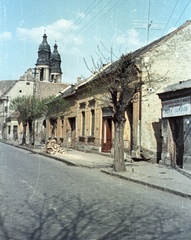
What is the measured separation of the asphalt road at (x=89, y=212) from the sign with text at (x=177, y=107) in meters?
6.30

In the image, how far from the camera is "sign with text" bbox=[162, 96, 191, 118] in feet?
50.6

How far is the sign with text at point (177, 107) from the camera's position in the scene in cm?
1542

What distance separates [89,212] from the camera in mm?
6633

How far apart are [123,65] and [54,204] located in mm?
8124

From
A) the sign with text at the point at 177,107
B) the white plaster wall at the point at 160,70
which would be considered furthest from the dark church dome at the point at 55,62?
the sign with text at the point at 177,107

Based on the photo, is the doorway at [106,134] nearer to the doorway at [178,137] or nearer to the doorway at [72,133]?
the doorway at [72,133]

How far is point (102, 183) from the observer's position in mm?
11234

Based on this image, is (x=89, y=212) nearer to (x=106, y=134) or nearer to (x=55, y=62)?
(x=106, y=134)

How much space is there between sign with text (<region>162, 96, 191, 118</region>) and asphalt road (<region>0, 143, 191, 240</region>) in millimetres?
6303

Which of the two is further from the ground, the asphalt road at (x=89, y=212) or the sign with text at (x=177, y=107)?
the sign with text at (x=177, y=107)

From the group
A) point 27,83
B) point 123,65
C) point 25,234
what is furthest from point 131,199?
point 27,83

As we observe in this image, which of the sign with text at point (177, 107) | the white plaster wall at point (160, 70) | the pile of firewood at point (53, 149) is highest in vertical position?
the white plaster wall at point (160, 70)

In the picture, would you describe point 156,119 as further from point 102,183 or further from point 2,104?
point 2,104

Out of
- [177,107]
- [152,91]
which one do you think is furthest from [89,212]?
[152,91]
